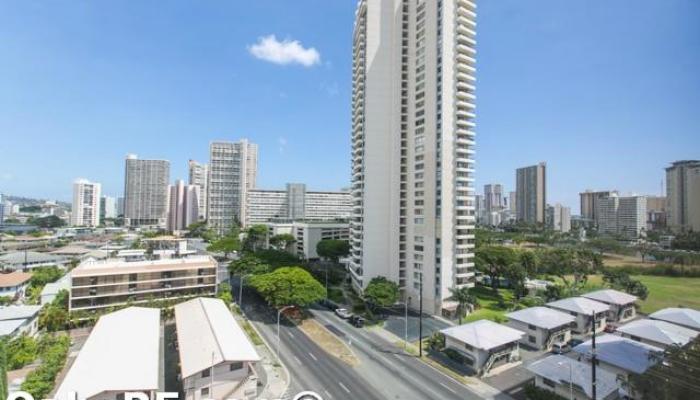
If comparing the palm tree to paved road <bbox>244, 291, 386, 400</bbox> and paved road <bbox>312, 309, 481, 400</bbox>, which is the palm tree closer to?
paved road <bbox>312, 309, 481, 400</bbox>

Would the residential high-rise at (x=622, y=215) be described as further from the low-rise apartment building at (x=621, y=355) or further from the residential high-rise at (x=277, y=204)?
the low-rise apartment building at (x=621, y=355)

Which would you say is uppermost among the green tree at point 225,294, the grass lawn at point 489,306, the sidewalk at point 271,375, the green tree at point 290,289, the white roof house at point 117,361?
the green tree at point 290,289

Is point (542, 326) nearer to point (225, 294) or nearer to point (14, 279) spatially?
point (225, 294)

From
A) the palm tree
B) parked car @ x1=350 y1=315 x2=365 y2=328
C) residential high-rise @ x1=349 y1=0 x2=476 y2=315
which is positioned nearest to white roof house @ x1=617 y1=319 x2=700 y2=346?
the palm tree

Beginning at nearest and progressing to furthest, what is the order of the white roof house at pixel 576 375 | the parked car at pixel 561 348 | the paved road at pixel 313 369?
the white roof house at pixel 576 375 < the paved road at pixel 313 369 < the parked car at pixel 561 348

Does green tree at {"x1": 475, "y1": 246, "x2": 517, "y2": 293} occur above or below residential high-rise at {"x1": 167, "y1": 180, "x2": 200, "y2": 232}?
below

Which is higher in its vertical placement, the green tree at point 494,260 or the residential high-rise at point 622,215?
the residential high-rise at point 622,215

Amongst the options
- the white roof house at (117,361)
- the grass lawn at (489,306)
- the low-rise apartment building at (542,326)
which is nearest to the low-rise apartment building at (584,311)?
the low-rise apartment building at (542,326)
